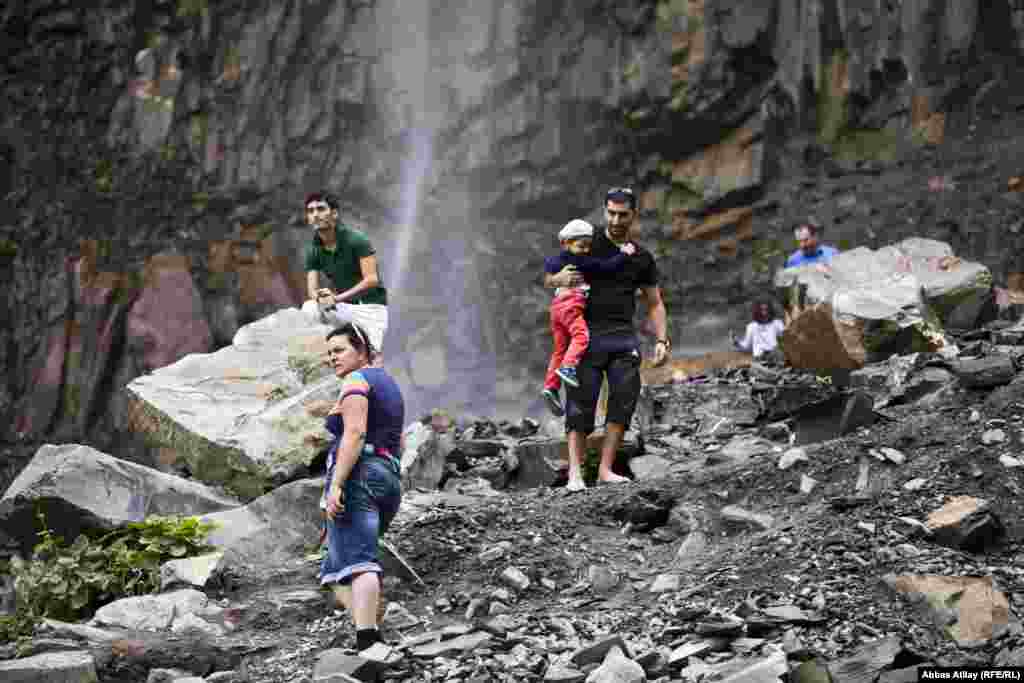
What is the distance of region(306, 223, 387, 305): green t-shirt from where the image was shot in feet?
26.9

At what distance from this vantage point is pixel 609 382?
23.4 feet

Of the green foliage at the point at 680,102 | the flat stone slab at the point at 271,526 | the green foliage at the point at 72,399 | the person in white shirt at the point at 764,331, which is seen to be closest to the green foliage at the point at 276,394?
the flat stone slab at the point at 271,526

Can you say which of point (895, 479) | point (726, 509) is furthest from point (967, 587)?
point (726, 509)

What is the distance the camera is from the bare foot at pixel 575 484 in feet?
22.8

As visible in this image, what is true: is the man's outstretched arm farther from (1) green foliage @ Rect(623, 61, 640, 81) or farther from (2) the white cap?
(1) green foliage @ Rect(623, 61, 640, 81)

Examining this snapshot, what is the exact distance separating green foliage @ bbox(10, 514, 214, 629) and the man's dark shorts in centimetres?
224

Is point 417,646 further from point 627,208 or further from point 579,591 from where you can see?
point 627,208

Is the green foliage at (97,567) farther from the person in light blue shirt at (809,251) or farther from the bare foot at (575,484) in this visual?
the person in light blue shirt at (809,251)

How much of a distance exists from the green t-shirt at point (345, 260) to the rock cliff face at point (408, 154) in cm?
1305

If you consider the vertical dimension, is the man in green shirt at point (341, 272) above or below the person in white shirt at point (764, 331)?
above

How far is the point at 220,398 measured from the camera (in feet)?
28.3

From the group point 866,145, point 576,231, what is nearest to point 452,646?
point 576,231

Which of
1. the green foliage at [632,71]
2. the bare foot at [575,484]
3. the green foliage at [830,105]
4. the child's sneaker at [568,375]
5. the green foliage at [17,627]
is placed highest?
the green foliage at [632,71]

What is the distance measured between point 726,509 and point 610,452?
1139 millimetres
